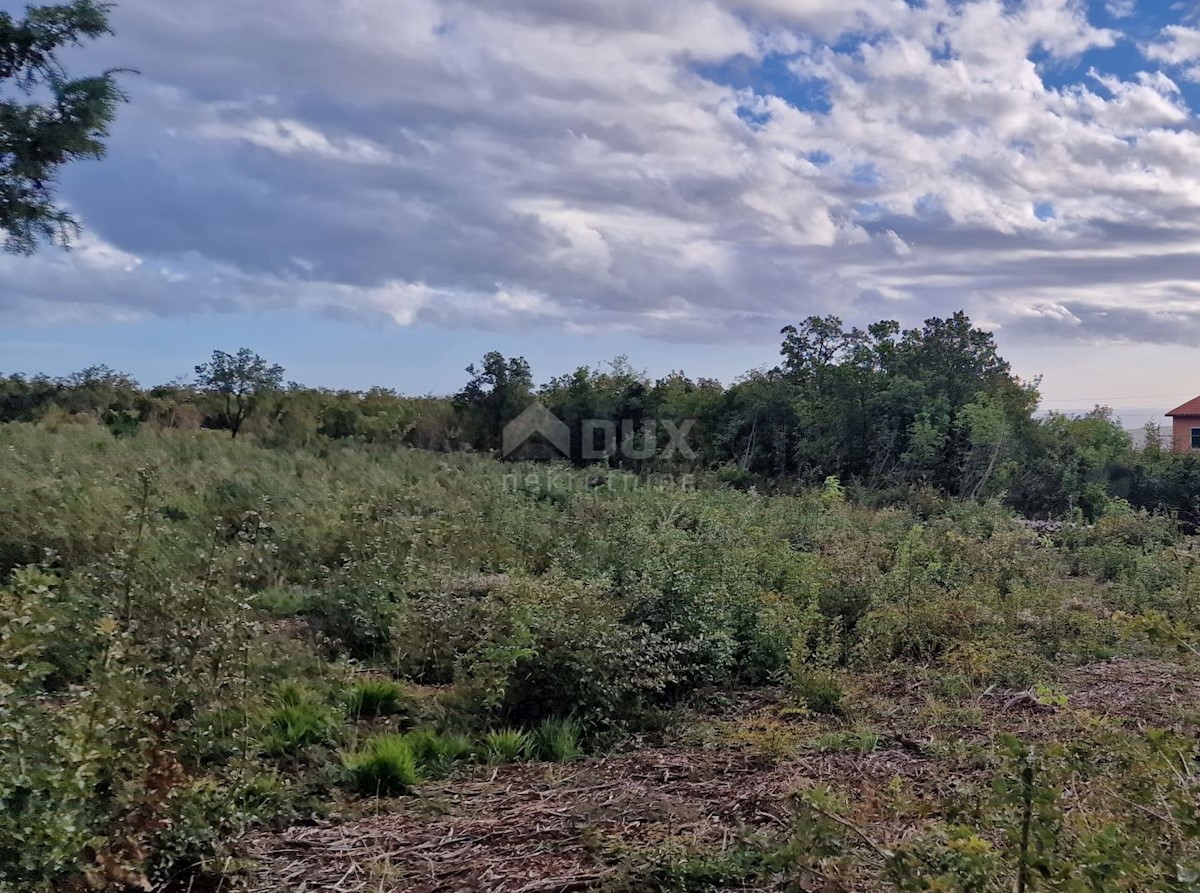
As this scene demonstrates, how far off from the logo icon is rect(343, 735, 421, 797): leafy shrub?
12.5m

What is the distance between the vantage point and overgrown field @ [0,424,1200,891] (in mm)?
2852

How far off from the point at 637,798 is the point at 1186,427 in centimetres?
2093

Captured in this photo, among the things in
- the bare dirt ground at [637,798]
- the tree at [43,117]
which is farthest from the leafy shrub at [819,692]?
the tree at [43,117]

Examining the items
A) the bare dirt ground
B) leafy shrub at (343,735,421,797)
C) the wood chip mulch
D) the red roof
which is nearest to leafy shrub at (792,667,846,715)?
the bare dirt ground

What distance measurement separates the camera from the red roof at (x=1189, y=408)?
21750 mm

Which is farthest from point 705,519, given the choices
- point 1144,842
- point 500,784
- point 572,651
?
point 1144,842

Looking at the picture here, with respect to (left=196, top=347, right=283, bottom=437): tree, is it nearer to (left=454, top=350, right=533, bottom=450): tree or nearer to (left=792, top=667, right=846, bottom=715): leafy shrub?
(left=454, top=350, right=533, bottom=450): tree

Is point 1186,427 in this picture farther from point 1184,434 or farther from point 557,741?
point 557,741

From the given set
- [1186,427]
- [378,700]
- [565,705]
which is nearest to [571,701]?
[565,705]

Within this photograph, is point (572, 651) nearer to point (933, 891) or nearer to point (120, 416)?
point (933, 891)

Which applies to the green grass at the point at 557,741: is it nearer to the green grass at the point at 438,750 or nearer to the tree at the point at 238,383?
the green grass at the point at 438,750

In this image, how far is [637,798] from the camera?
3.67 metres

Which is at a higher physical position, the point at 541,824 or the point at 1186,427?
the point at 1186,427

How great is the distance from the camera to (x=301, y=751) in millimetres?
4219
